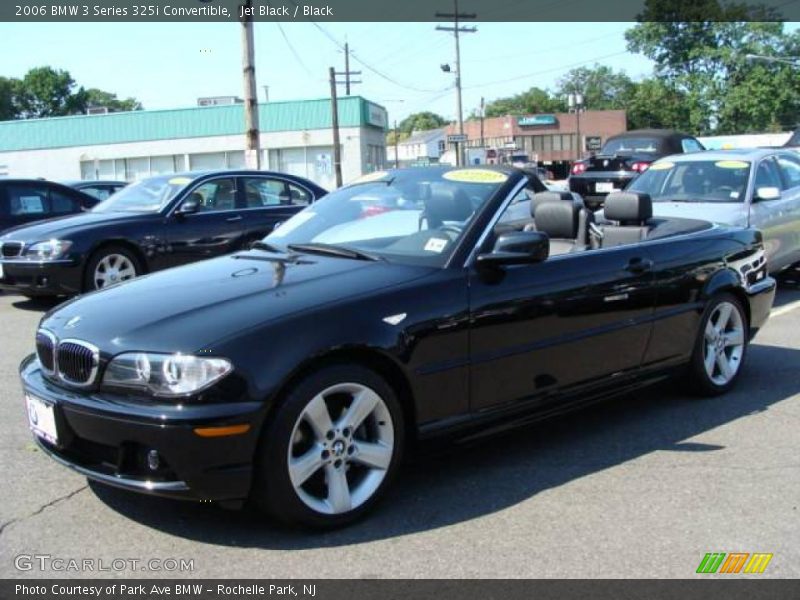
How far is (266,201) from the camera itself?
1034 cm

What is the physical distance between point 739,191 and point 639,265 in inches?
185

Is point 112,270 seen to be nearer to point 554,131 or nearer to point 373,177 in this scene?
point 373,177

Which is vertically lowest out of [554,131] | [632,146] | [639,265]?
[639,265]

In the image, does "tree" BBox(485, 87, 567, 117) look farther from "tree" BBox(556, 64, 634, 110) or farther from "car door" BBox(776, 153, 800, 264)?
"car door" BBox(776, 153, 800, 264)

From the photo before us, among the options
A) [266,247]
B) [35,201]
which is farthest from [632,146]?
[266,247]

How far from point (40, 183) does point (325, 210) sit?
7685 millimetres

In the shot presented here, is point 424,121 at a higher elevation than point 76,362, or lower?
higher

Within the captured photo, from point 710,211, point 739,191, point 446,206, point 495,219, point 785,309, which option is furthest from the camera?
point 739,191

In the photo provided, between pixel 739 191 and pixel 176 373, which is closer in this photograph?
pixel 176 373

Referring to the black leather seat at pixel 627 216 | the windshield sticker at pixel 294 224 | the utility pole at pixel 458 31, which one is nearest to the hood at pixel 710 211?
the black leather seat at pixel 627 216

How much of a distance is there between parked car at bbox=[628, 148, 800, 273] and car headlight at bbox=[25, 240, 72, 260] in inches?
241

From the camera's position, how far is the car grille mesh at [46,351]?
3615 millimetres

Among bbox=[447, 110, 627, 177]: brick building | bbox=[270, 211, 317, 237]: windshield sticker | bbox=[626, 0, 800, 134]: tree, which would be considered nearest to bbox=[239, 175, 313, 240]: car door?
bbox=[270, 211, 317, 237]: windshield sticker

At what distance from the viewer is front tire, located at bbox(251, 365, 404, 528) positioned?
10.8 feet
